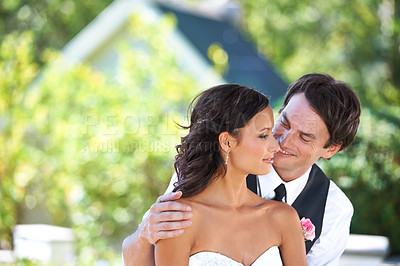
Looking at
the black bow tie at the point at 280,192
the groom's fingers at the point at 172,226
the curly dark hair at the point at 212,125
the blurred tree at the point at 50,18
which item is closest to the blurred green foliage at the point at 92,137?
the black bow tie at the point at 280,192

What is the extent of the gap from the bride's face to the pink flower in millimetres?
529

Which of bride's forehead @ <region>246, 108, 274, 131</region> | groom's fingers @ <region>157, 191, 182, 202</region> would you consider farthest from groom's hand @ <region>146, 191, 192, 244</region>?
bride's forehead @ <region>246, 108, 274, 131</region>

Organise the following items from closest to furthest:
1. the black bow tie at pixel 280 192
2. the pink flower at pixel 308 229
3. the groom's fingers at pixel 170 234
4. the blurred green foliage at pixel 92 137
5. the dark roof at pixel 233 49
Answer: the groom's fingers at pixel 170 234 → the pink flower at pixel 308 229 → the black bow tie at pixel 280 192 → the blurred green foliage at pixel 92 137 → the dark roof at pixel 233 49

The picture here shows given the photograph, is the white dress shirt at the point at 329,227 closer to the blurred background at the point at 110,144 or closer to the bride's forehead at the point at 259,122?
the bride's forehead at the point at 259,122

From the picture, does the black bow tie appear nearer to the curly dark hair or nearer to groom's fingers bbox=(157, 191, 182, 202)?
the curly dark hair

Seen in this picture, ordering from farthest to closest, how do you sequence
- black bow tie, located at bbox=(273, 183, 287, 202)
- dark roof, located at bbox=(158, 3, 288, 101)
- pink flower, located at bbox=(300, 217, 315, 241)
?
1. dark roof, located at bbox=(158, 3, 288, 101)
2. black bow tie, located at bbox=(273, 183, 287, 202)
3. pink flower, located at bbox=(300, 217, 315, 241)

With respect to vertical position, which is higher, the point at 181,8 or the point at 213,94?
the point at 181,8

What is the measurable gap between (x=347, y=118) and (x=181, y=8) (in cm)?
1142

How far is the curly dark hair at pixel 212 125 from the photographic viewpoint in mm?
2699

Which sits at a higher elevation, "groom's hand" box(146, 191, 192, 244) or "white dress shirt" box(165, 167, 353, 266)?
"groom's hand" box(146, 191, 192, 244)

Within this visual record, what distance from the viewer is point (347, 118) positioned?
3.34 meters

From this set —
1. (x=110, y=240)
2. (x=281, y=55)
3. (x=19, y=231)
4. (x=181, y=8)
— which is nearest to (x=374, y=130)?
(x=110, y=240)

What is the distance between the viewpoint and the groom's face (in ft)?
10.7

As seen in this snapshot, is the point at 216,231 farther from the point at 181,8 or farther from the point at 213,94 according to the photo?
the point at 181,8
